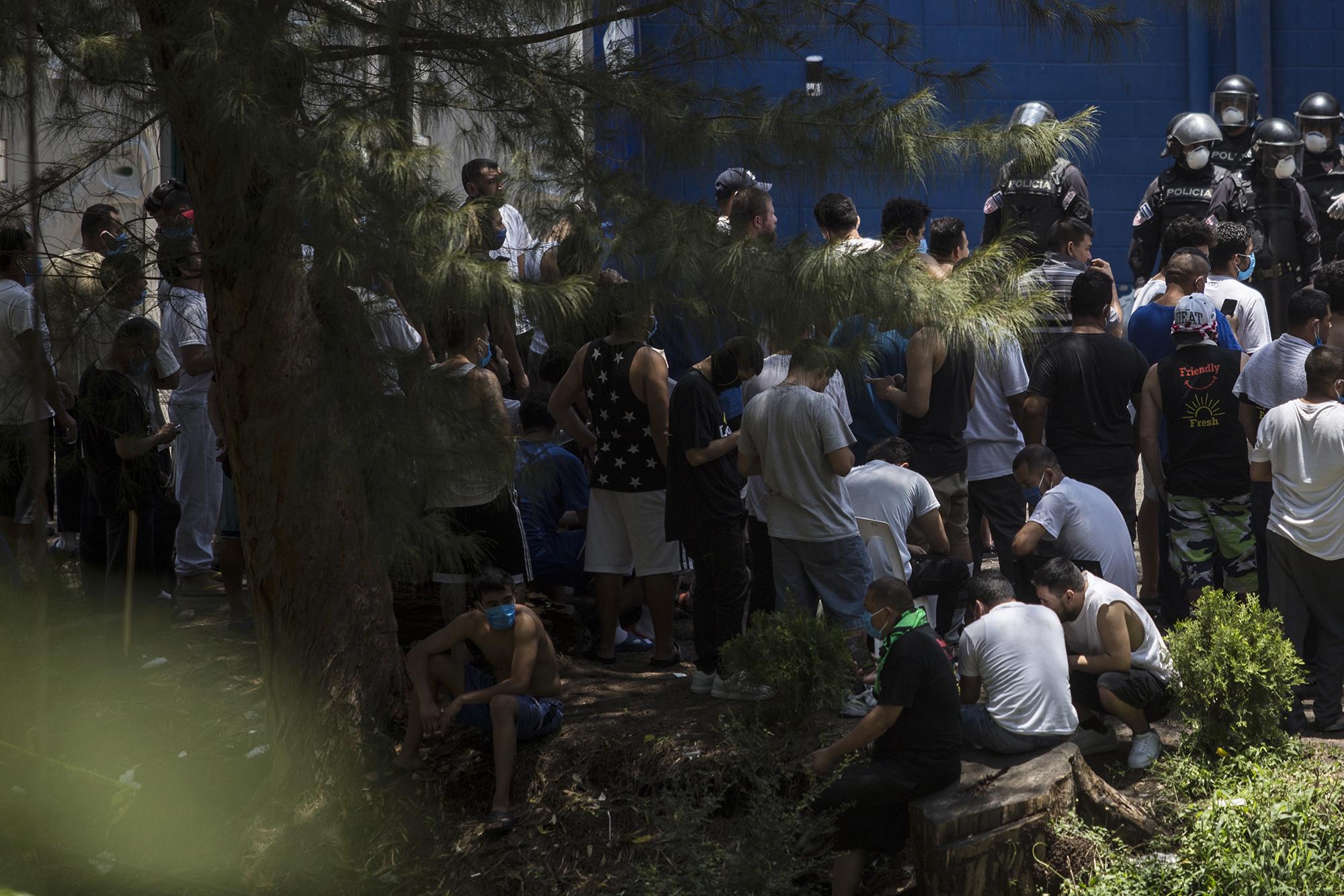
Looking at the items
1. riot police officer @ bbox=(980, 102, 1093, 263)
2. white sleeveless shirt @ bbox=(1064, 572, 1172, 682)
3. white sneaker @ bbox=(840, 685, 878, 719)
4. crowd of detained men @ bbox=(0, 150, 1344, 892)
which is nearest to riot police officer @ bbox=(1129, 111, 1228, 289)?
riot police officer @ bbox=(980, 102, 1093, 263)

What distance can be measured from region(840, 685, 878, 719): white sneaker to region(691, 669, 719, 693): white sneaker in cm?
62

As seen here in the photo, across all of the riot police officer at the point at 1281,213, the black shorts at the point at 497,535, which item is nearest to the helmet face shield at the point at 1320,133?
the riot police officer at the point at 1281,213

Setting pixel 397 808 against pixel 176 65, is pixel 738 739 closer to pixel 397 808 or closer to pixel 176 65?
pixel 397 808

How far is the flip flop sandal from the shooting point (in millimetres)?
5930

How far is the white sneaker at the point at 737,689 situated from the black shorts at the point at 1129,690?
1.24 meters

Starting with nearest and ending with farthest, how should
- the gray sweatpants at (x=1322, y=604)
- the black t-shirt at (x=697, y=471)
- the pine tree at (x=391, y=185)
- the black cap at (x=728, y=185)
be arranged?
the pine tree at (x=391, y=185)
the gray sweatpants at (x=1322, y=604)
the black t-shirt at (x=697, y=471)
the black cap at (x=728, y=185)

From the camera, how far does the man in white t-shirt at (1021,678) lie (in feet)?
18.1

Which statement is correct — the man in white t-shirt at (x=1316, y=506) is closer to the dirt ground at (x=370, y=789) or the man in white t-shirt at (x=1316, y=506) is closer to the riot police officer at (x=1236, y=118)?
the dirt ground at (x=370, y=789)

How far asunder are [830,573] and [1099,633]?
1.12 meters

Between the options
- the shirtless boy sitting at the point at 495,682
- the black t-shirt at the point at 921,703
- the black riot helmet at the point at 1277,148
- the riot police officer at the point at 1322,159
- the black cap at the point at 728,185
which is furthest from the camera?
the riot police officer at the point at 1322,159

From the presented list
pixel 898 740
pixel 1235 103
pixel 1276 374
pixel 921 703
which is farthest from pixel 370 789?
pixel 1235 103

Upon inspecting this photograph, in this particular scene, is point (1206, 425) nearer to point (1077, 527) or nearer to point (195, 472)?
point (1077, 527)

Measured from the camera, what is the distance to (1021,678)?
5484mm

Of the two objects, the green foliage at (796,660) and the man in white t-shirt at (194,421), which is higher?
the man in white t-shirt at (194,421)
